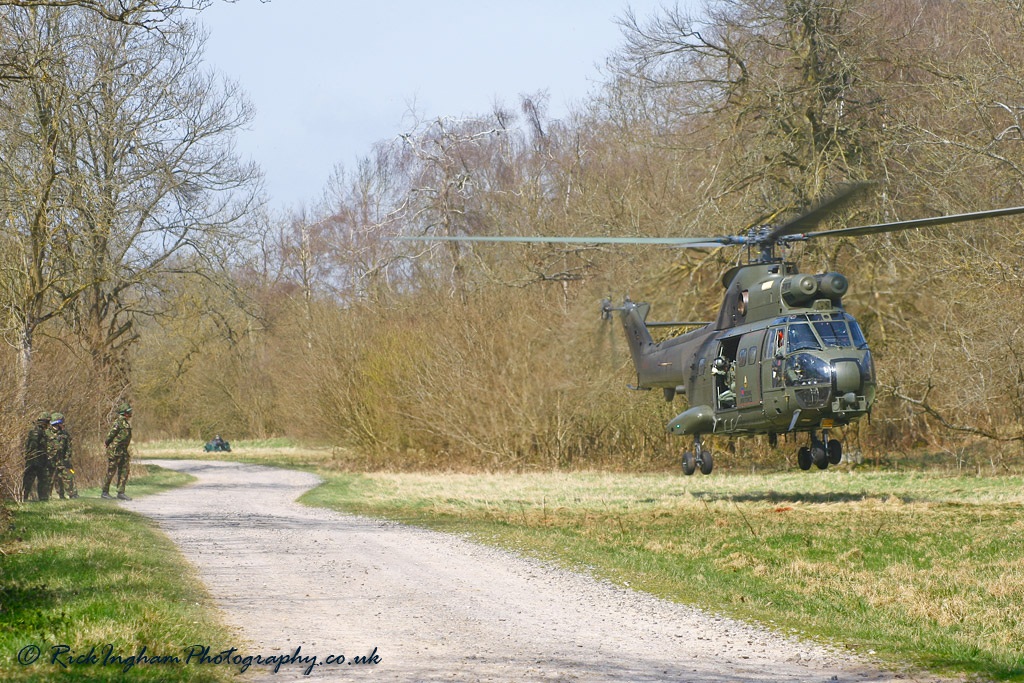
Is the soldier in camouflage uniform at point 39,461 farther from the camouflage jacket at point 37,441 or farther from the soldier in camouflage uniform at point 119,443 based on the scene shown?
Answer: the soldier in camouflage uniform at point 119,443

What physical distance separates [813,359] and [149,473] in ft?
74.7

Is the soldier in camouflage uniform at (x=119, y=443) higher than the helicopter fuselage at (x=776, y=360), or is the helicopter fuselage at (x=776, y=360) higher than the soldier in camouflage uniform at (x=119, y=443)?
the helicopter fuselage at (x=776, y=360)

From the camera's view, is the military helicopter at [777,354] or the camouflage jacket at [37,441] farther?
the camouflage jacket at [37,441]

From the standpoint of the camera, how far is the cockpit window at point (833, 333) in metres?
14.4

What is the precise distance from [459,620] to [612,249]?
20942 millimetres

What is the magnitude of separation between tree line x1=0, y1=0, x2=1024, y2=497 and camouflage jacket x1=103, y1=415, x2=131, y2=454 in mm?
2130

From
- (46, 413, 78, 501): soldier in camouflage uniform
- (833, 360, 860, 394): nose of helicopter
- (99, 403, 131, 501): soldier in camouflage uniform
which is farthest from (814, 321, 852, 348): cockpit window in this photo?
(46, 413, 78, 501): soldier in camouflage uniform

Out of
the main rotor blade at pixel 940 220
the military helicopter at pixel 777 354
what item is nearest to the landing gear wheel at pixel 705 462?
the military helicopter at pixel 777 354

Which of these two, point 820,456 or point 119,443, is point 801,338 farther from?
point 119,443

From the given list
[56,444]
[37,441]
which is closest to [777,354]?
[37,441]

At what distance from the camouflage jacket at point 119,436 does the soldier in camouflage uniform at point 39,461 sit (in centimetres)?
143

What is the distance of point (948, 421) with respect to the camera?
2608 centimetres

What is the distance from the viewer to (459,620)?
8.24 m

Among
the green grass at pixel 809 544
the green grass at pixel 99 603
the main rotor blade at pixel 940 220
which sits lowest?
the green grass at pixel 809 544
